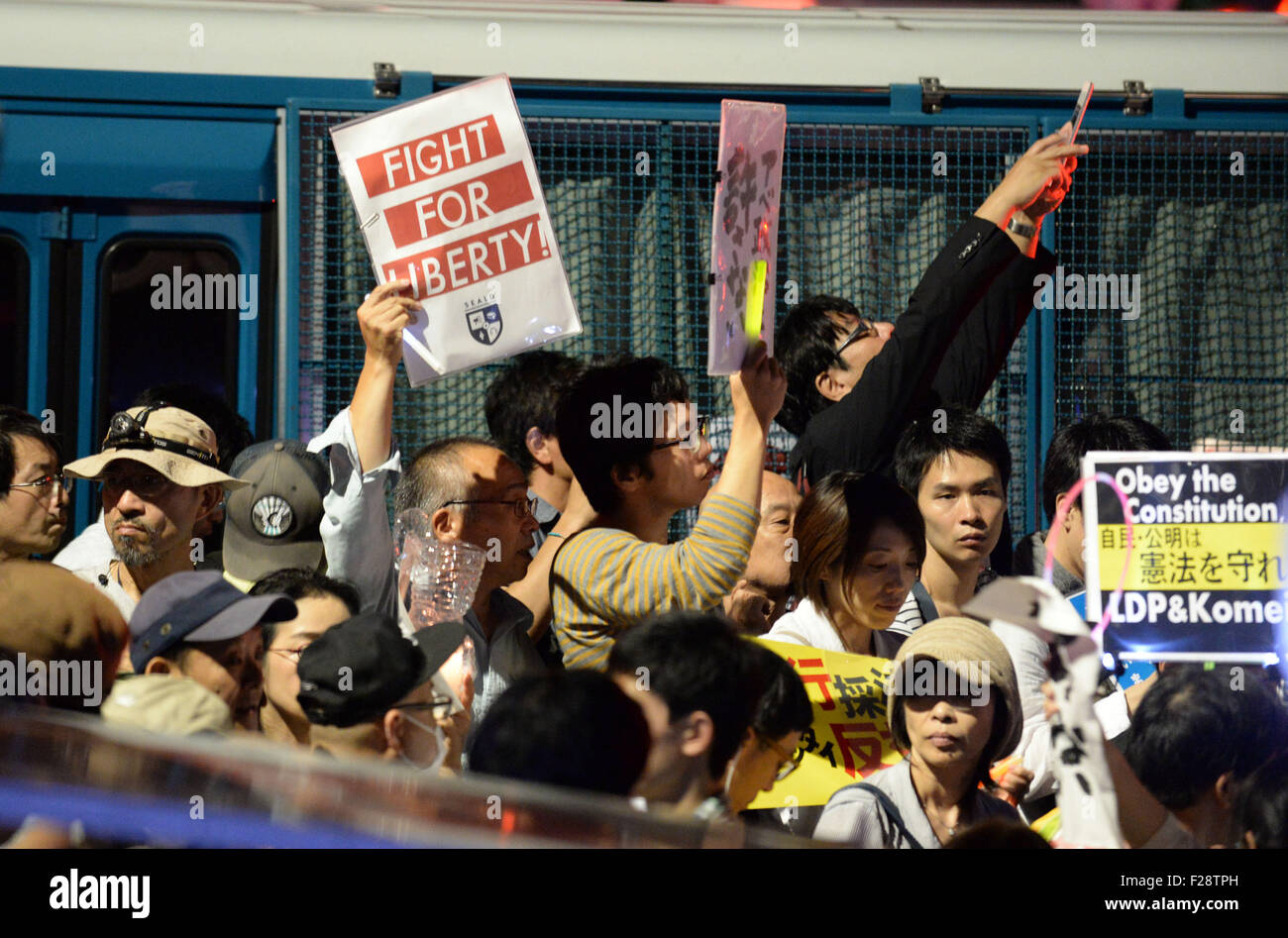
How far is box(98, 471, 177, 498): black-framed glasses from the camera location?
13.7ft

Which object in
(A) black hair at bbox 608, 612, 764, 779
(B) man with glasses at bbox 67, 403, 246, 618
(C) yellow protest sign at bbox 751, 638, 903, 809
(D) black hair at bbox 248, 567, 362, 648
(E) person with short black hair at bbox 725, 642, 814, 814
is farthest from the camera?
(B) man with glasses at bbox 67, 403, 246, 618

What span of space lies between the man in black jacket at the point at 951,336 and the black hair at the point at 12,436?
2097 mm

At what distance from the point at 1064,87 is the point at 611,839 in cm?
425

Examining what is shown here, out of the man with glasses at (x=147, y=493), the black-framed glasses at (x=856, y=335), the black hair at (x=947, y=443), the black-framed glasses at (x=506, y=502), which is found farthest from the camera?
the black-framed glasses at (x=856, y=335)

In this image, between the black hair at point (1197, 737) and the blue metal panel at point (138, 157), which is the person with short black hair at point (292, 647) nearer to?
the black hair at point (1197, 737)

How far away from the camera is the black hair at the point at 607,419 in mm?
3760

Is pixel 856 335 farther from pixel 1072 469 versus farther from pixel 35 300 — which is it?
pixel 35 300

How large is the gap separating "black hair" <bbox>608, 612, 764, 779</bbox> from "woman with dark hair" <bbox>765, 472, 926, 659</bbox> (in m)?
1.15

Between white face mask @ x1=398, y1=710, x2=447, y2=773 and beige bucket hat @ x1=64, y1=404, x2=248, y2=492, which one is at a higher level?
beige bucket hat @ x1=64, y1=404, x2=248, y2=492
